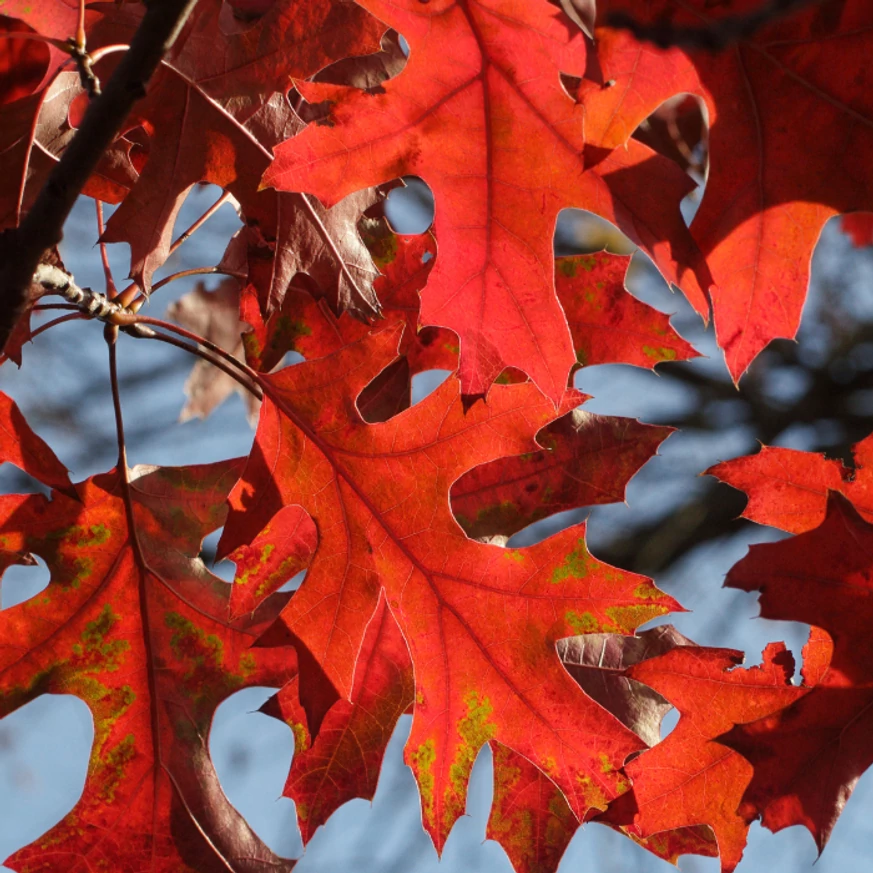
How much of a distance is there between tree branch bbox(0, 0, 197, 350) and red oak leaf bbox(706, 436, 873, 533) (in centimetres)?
86

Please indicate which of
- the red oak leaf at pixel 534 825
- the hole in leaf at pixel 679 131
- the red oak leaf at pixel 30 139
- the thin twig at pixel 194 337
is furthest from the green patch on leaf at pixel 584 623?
the hole in leaf at pixel 679 131

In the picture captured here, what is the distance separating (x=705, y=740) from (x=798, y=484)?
1.20 ft

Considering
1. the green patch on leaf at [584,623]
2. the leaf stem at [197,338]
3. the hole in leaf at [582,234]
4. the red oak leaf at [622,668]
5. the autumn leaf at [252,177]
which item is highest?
the autumn leaf at [252,177]

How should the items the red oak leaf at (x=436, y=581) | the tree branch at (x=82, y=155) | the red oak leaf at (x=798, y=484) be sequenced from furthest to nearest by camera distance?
the red oak leaf at (x=798, y=484)
the red oak leaf at (x=436, y=581)
the tree branch at (x=82, y=155)

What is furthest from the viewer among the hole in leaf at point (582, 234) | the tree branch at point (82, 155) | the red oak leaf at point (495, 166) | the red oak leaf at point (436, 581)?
the hole in leaf at point (582, 234)

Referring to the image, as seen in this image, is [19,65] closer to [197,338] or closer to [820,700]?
[197,338]

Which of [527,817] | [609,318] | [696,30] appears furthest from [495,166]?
[527,817]

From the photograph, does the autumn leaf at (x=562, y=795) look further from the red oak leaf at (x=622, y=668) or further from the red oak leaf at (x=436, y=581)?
the red oak leaf at (x=436, y=581)

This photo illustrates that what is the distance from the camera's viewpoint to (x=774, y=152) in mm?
1050

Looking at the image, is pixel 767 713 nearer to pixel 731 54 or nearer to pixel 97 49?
pixel 731 54

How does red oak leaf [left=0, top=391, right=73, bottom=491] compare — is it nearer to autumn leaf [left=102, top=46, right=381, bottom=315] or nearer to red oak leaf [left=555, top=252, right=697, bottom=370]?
autumn leaf [left=102, top=46, right=381, bottom=315]

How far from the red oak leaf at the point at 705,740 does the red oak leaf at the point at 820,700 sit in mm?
35

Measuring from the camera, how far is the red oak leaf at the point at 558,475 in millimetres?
1187

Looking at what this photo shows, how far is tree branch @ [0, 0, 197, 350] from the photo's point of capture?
2.62ft
